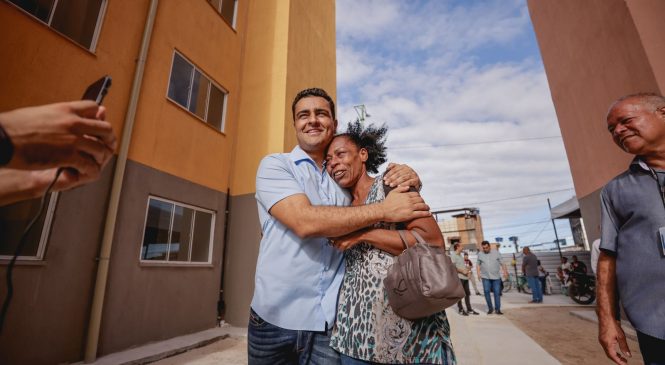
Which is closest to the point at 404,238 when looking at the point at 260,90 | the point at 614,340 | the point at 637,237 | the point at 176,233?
the point at 637,237

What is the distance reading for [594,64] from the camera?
23.0ft

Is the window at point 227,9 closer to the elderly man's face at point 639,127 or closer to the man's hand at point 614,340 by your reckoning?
the elderly man's face at point 639,127

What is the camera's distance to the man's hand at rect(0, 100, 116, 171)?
817 mm

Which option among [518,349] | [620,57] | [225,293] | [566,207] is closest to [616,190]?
[518,349]

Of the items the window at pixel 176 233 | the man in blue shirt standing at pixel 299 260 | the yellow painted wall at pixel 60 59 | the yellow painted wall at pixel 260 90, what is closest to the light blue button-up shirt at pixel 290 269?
the man in blue shirt standing at pixel 299 260

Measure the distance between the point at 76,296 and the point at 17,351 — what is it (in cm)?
81

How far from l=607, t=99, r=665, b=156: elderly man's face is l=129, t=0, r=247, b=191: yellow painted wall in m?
6.50

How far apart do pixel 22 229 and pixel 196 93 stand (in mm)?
4215

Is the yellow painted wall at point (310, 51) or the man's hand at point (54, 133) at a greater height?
the yellow painted wall at point (310, 51)

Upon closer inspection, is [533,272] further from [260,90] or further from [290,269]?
[290,269]

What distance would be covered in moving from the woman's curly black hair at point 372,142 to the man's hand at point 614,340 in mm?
1796

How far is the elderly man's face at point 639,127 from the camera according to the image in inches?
73.9

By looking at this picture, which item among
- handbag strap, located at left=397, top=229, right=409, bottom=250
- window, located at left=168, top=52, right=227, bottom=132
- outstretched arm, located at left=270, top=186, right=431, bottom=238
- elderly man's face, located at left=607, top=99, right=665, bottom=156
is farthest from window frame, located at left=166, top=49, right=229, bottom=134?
elderly man's face, located at left=607, top=99, right=665, bottom=156

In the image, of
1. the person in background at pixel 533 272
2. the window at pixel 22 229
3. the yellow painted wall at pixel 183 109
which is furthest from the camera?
the person in background at pixel 533 272
